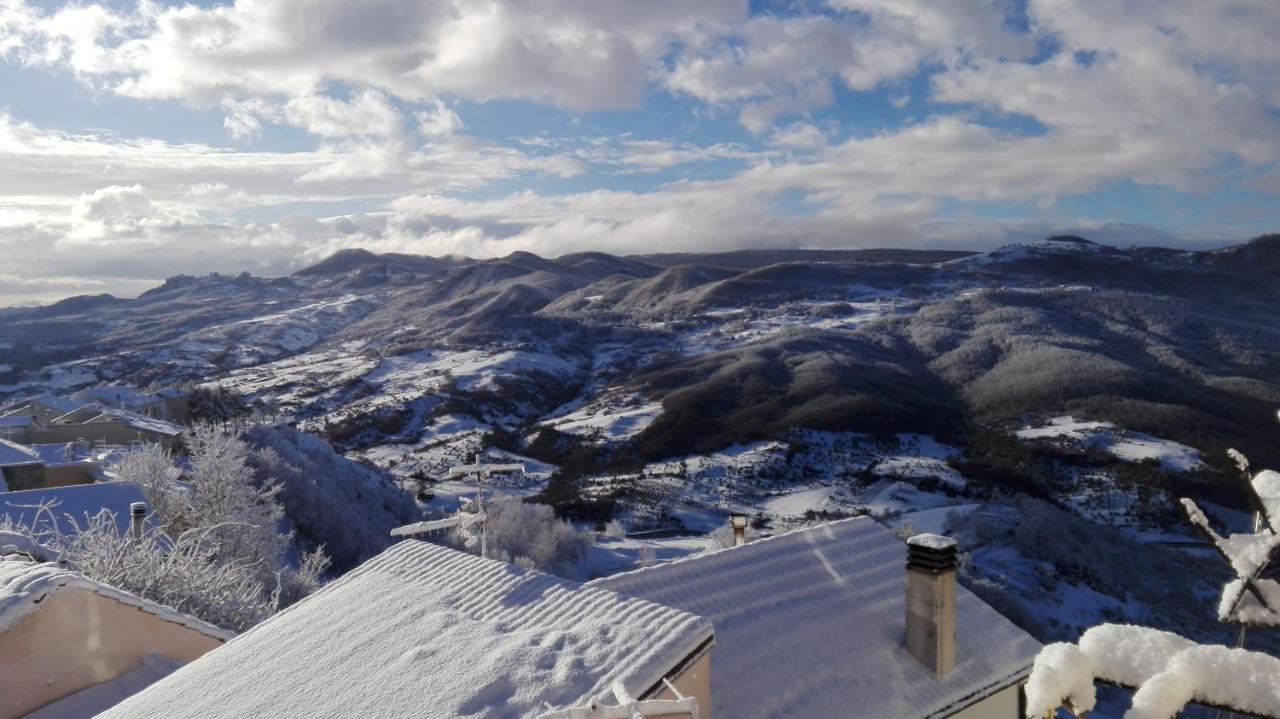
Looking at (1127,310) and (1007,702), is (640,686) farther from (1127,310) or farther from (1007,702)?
(1127,310)

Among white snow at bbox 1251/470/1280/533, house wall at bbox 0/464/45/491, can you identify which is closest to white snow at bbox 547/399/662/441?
house wall at bbox 0/464/45/491

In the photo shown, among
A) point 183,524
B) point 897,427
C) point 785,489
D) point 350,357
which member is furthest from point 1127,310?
point 183,524

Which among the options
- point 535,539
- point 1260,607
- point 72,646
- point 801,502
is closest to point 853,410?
point 801,502

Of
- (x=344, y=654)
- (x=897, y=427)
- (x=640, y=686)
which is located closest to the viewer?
(x=640, y=686)

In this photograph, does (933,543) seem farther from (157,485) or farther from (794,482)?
(794,482)

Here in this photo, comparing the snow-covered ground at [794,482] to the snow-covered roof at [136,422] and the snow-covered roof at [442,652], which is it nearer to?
the snow-covered roof at [136,422]
